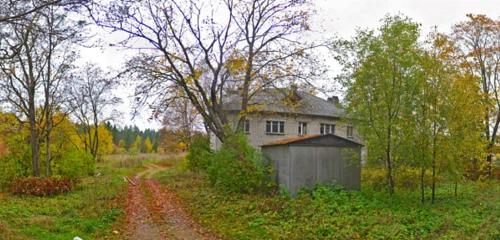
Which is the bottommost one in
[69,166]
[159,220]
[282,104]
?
[159,220]

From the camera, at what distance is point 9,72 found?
77.8 ft

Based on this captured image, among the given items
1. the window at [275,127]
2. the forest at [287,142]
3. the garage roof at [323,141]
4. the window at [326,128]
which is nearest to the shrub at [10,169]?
the forest at [287,142]

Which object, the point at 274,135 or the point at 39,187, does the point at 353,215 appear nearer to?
the point at 39,187

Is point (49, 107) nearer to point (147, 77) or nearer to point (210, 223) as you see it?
point (147, 77)

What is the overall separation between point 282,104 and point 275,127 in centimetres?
1006

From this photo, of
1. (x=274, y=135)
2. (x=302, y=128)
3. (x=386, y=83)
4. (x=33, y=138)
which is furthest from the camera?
(x=302, y=128)

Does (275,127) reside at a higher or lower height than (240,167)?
higher

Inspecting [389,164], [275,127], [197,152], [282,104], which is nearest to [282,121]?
[275,127]

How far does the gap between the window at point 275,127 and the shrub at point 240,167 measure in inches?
604

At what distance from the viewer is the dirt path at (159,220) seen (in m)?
11.5

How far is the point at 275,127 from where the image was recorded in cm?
3531

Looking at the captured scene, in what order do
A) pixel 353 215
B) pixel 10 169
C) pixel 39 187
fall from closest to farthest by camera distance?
1. pixel 353 215
2. pixel 39 187
3. pixel 10 169

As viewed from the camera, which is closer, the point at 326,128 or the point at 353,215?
the point at 353,215

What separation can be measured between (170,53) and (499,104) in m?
18.3
